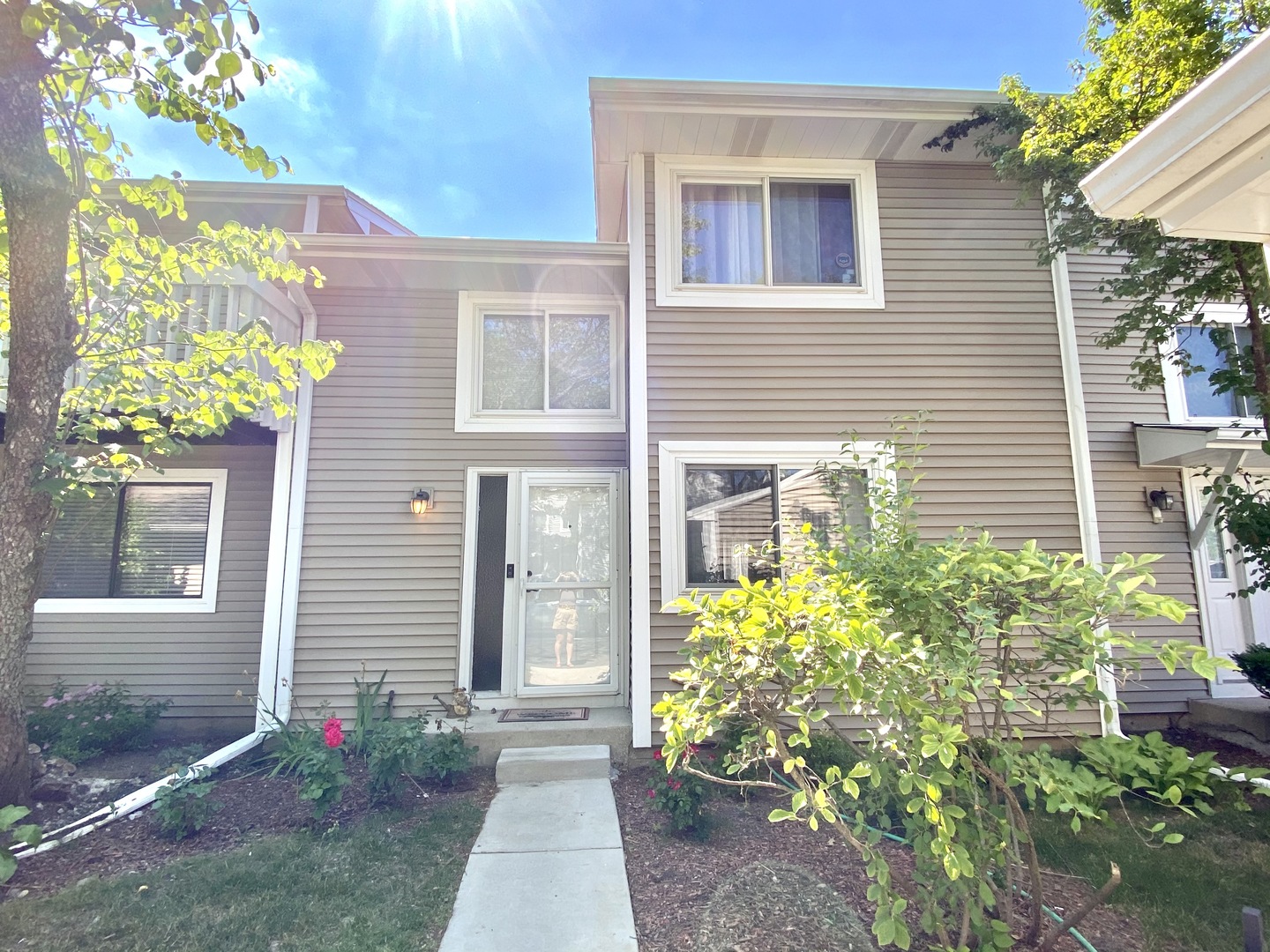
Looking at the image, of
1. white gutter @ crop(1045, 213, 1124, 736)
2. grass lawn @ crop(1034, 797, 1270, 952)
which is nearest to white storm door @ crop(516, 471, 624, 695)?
grass lawn @ crop(1034, 797, 1270, 952)

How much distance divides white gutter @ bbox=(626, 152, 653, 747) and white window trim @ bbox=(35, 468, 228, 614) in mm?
3784

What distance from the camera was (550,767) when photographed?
4.23m

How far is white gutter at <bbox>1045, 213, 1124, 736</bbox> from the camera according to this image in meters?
4.89

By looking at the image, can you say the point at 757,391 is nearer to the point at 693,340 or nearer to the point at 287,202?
the point at 693,340

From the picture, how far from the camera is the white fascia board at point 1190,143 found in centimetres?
162

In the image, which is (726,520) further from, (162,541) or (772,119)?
(162,541)

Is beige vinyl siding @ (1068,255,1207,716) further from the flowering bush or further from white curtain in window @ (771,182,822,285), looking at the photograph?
the flowering bush

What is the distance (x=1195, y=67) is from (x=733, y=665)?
4.97 metres

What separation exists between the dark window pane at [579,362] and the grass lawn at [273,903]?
11.9ft

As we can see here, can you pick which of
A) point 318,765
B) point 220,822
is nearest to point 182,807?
point 220,822

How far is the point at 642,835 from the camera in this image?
3.40 meters

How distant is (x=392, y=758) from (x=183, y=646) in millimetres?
2986

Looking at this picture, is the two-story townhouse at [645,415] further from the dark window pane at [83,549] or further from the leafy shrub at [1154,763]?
the leafy shrub at [1154,763]

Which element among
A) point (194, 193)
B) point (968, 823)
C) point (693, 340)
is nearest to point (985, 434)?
point (693, 340)
